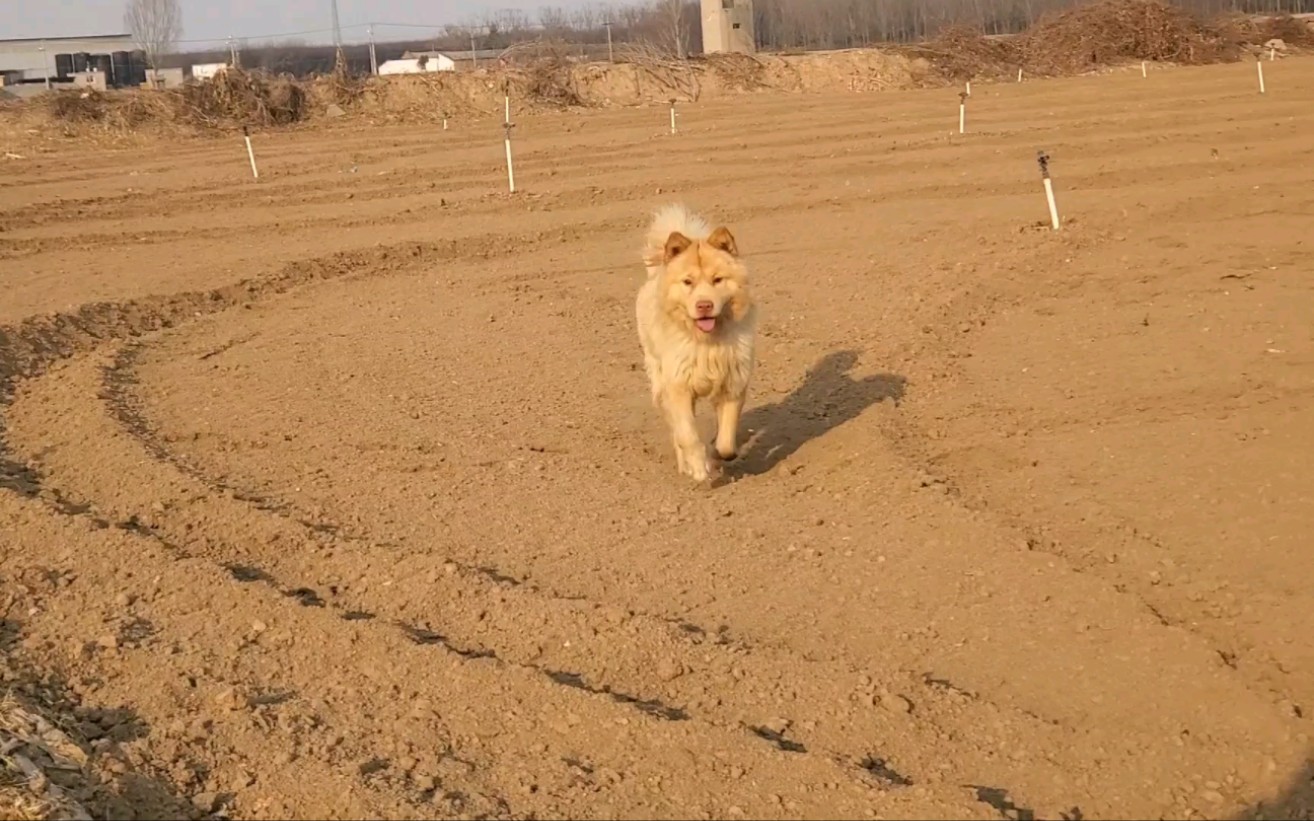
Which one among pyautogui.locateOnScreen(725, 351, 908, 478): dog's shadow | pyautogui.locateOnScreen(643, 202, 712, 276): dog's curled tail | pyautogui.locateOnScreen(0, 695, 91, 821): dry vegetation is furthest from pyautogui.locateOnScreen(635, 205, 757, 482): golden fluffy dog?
pyautogui.locateOnScreen(0, 695, 91, 821): dry vegetation

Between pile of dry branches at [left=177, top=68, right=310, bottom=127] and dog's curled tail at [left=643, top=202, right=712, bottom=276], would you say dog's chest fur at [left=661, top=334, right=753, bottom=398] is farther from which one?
pile of dry branches at [left=177, top=68, right=310, bottom=127]

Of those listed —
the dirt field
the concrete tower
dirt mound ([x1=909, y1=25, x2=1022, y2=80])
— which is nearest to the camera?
the dirt field

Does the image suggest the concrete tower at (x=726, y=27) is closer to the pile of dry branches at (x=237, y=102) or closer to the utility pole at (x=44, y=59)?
the pile of dry branches at (x=237, y=102)

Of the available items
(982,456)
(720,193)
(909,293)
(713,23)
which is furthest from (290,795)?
(713,23)

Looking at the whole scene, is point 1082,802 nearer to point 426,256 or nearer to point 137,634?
point 137,634

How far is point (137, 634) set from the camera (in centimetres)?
607

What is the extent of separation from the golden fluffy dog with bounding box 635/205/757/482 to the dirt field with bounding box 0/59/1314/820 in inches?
13.7

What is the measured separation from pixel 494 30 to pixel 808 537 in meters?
90.0

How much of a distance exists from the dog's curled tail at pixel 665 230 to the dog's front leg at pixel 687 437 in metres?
0.94

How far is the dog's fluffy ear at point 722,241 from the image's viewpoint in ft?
26.7

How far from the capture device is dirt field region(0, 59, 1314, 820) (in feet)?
15.9

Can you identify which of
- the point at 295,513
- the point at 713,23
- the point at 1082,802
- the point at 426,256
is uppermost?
the point at 713,23

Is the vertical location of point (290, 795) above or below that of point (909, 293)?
below

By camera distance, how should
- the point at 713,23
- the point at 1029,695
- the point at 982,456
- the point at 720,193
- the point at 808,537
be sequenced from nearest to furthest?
the point at 1029,695
the point at 808,537
the point at 982,456
the point at 720,193
the point at 713,23
